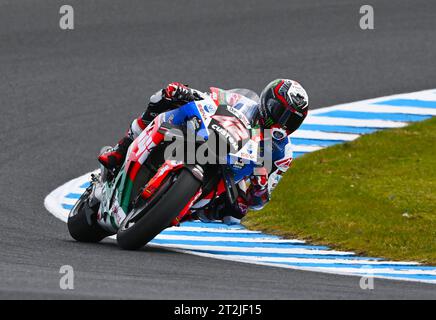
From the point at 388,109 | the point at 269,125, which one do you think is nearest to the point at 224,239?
the point at 269,125

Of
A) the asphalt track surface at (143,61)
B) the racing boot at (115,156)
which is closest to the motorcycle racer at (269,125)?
the racing boot at (115,156)

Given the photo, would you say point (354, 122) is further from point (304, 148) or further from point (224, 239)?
point (224, 239)

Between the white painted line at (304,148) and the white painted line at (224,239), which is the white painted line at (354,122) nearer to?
the white painted line at (304,148)

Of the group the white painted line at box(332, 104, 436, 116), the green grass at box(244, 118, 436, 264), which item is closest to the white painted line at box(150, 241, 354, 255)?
the green grass at box(244, 118, 436, 264)

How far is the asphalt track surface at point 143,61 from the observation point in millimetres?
15609

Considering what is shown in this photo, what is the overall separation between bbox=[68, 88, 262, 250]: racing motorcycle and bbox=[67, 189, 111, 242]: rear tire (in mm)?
154

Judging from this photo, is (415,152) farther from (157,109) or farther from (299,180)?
(157,109)

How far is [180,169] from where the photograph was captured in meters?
10.2

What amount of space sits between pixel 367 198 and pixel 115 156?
3332 mm

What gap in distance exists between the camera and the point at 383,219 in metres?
12.7

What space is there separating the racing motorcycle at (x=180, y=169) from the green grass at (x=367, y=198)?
198cm
